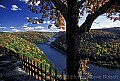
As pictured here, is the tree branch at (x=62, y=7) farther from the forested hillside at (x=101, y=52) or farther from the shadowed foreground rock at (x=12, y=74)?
the forested hillside at (x=101, y=52)

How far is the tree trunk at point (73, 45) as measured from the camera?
845 centimetres

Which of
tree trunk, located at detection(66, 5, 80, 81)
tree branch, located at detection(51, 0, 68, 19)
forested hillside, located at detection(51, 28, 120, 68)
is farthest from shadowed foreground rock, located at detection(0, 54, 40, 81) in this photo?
forested hillside, located at detection(51, 28, 120, 68)

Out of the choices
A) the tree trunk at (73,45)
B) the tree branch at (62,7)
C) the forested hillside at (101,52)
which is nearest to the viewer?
the tree trunk at (73,45)

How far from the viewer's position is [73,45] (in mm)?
8492

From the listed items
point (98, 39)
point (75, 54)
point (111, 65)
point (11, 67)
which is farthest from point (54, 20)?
point (98, 39)

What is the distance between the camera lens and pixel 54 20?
42.4 feet

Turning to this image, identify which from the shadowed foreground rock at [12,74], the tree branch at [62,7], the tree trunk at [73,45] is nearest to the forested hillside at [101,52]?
the shadowed foreground rock at [12,74]

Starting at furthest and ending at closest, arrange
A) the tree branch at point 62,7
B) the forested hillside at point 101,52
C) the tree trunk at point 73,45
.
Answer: the forested hillside at point 101,52 < the tree branch at point 62,7 < the tree trunk at point 73,45

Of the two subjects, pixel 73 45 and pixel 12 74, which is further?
pixel 12 74

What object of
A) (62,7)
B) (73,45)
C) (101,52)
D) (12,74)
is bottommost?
(101,52)

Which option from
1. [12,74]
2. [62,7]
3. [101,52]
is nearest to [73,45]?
[62,7]

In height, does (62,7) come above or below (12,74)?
above

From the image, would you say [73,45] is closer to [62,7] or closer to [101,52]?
[62,7]

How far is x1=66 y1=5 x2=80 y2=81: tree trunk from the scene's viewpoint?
8445 millimetres
